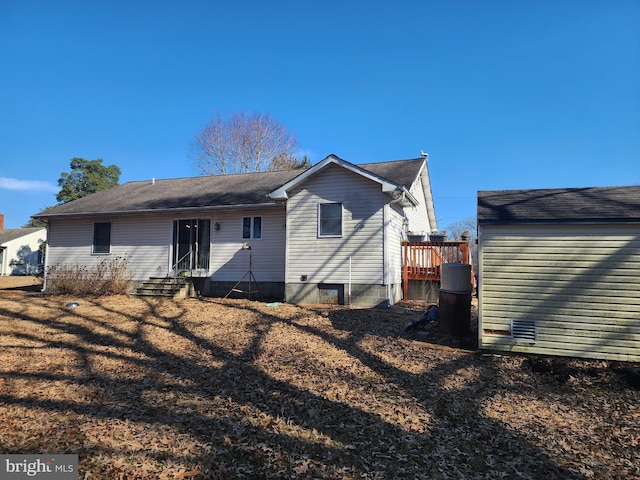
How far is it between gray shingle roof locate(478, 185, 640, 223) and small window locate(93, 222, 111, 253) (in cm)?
1455

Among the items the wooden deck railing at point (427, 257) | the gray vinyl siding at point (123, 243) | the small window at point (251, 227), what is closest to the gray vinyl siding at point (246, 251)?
the small window at point (251, 227)

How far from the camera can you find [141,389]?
5090mm

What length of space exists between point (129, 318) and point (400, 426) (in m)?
7.80

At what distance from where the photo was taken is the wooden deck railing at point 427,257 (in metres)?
13.1

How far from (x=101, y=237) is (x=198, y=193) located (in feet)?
14.7

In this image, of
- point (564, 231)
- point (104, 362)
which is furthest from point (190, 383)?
point (564, 231)

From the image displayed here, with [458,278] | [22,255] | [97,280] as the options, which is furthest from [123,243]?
[22,255]

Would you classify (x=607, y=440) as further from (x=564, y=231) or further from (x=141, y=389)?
(x=141, y=389)

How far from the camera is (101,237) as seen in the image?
625 inches

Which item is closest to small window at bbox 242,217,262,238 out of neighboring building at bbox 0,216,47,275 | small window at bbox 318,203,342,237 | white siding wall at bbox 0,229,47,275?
small window at bbox 318,203,342,237

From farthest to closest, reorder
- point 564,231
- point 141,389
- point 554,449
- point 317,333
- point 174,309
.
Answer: point 174,309 → point 317,333 → point 564,231 → point 141,389 → point 554,449

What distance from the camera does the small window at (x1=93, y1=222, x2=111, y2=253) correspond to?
15.8 metres

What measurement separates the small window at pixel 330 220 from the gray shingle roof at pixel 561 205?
4.52 metres

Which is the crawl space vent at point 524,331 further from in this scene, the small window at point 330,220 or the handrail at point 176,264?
the handrail at point 176,264
